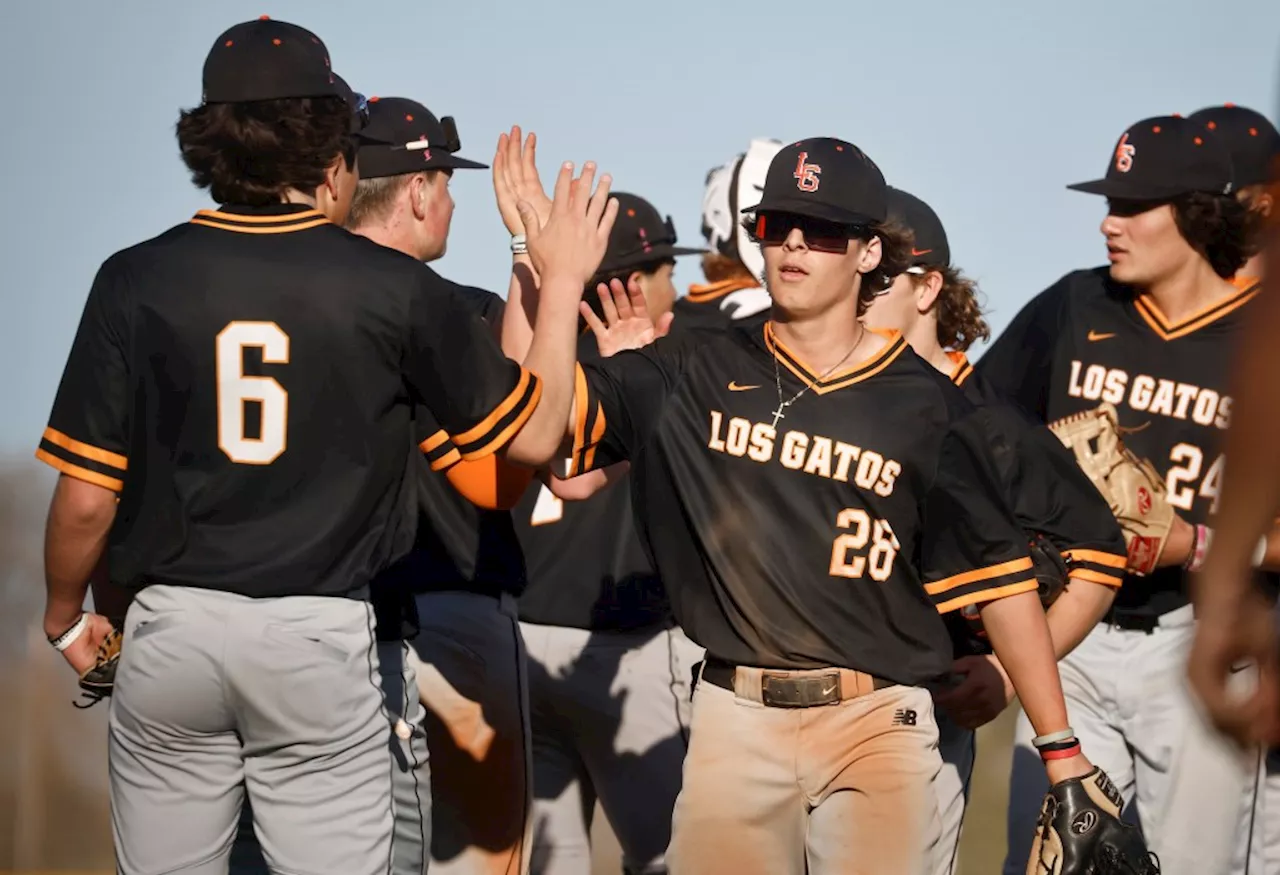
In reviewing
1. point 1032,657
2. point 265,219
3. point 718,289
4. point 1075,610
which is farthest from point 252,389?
point 718,289

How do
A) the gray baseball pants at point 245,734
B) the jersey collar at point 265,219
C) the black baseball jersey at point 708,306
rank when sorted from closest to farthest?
1. the gray baseball pants at point 245,734
2. the jersey collar at point 265,219
3. the black baseball jersey at point 708,306

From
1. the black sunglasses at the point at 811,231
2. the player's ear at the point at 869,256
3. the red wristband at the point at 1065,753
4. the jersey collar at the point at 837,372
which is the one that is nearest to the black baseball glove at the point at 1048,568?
the red wristband at the point at 1065,753

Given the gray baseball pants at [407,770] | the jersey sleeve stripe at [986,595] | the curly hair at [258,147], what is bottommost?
the gray baseball pants at [407,770]

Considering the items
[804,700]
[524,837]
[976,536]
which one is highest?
[976,536]

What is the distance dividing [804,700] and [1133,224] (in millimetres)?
2586

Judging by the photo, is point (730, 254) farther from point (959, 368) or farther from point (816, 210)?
point (816, 210)

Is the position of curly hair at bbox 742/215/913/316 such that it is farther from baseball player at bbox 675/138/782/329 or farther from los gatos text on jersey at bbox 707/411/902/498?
baseball player at bbox 675/138/782/329

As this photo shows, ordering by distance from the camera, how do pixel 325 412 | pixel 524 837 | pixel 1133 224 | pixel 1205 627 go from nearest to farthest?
pixel 1205 627 < pixel 325 412 < pixel 524 837 < pixel 1133 224

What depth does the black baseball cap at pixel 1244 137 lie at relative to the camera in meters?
→ 6.61

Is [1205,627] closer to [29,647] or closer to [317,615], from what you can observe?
[317,615]

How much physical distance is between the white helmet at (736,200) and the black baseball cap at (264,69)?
3.09m

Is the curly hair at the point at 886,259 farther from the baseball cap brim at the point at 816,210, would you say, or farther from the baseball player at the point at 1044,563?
the baseball player at the point at 1044,563

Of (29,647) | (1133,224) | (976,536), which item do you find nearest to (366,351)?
(976,536)

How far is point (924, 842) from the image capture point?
4566 mm
